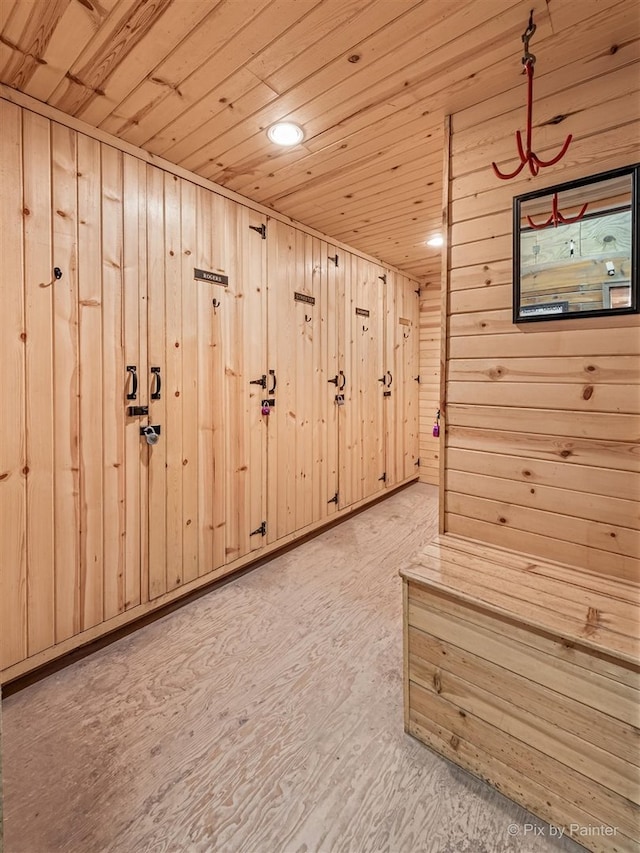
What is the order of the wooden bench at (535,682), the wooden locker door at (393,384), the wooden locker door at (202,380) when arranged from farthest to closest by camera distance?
1. the wooden locker door at (393,384)
2. the wooden locker door at (202,380)
3. the wooden bench at (535,682)

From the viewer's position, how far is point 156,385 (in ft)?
7.29

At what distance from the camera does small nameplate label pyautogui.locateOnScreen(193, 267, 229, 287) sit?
2406 millimetres

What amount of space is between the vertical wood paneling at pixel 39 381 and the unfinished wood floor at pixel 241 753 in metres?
0.43

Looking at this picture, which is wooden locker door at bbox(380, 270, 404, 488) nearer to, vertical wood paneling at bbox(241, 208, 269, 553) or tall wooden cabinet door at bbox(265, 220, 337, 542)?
tall wooden cabinet door at bbox(265, 220, 337, 542)

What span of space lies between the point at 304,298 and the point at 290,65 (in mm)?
1681

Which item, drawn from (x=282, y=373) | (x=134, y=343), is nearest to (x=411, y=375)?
(x=282, y=373)

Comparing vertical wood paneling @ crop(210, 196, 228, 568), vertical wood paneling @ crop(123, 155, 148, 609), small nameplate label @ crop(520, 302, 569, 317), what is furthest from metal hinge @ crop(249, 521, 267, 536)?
small nameplate label @ crop(520, 302, 569, 317)

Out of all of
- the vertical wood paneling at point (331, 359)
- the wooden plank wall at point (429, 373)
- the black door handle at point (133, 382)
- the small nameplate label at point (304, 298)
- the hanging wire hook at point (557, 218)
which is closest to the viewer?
the hanging wire hook at point (557, 218)

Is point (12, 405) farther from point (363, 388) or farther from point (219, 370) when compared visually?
point (363, 388)

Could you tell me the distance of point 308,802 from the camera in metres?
1.30

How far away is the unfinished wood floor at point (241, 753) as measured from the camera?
1206 mm

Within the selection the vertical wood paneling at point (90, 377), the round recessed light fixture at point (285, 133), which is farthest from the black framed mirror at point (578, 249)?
the vertical wood paneling at point (90, 377)

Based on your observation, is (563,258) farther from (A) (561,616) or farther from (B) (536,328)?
(A) (561,616)

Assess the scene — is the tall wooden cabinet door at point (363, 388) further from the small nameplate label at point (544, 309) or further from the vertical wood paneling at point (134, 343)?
the small nameplate label at point (544, 309)
